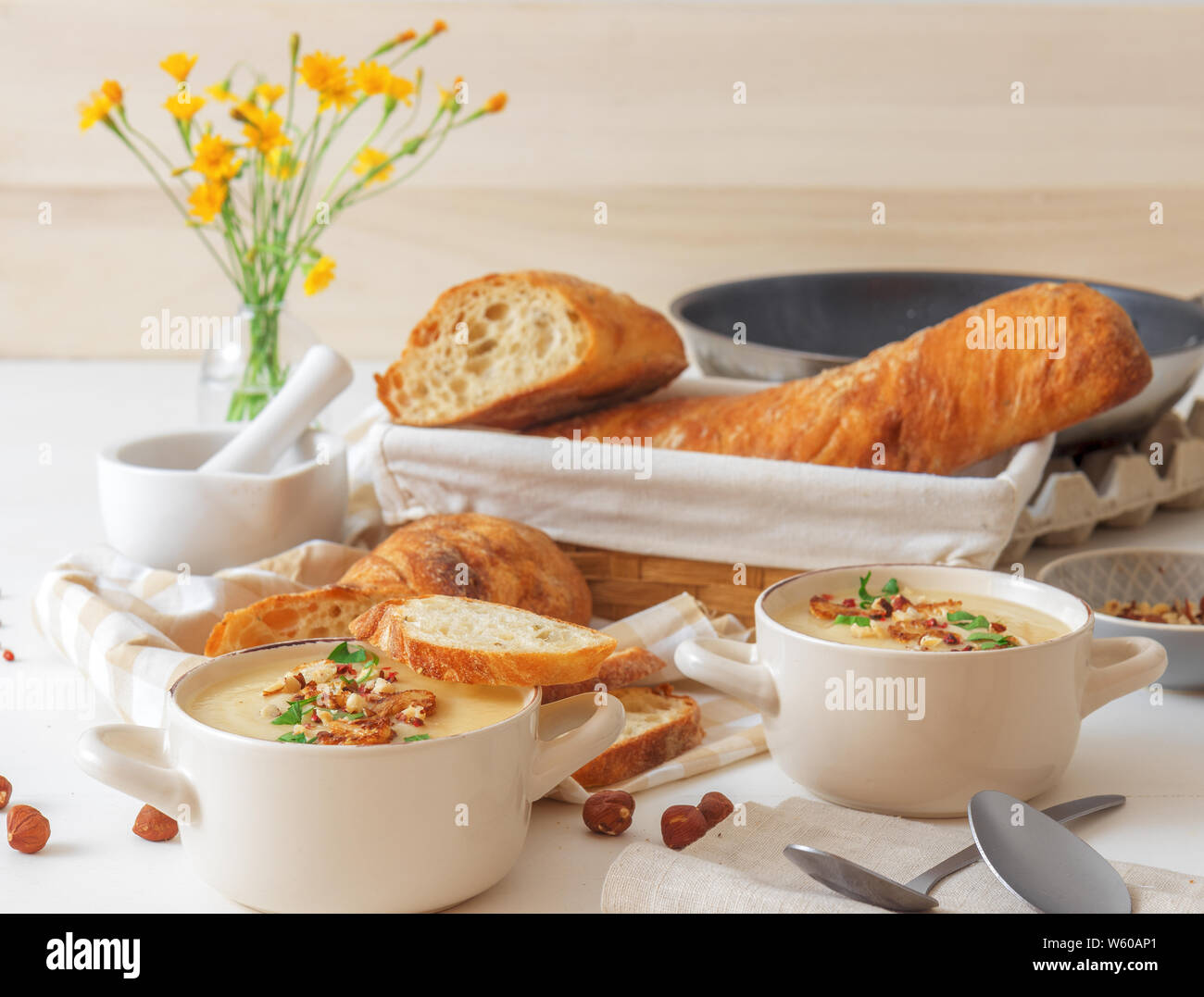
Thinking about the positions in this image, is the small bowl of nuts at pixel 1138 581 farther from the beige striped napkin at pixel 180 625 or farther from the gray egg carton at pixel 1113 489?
the beige striped napkin at pixel 180 625

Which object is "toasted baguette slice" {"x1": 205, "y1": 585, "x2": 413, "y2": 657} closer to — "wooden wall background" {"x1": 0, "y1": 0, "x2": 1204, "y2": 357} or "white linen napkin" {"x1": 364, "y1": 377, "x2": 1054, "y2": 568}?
"white linen napkin" {"x1": 364, "y1": 377, "x2": 1054, "y2": 568}

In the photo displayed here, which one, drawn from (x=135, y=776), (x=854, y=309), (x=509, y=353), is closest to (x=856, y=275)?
(x=854, y=309)

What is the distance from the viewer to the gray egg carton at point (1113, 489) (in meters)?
1.48

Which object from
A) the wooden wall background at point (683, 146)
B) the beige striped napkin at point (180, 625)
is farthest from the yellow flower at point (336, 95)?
the wooden wall background at point (683, 146)

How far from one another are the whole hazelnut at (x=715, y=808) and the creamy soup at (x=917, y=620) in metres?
0.14

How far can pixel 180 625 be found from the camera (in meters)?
1.25

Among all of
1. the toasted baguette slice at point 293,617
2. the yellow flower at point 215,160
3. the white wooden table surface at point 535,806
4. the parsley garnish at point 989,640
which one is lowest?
the white wooden table surface at point 535,806

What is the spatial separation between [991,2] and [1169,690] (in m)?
1.89

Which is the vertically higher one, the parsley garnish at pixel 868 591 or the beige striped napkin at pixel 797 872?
the parsley garnish at pixel 868 591

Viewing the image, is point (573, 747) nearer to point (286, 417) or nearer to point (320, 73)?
point (286, 417)

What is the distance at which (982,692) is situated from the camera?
0.93 m

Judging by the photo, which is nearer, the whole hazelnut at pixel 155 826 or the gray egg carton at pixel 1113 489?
the whole hazelnut at pixel 155 826

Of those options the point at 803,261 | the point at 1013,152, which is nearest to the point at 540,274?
the point at 803,261

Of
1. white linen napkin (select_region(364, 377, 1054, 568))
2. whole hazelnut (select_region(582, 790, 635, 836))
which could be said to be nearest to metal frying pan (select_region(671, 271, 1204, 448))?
white linen napkin (select_region(364, 377, 1054, 568))
